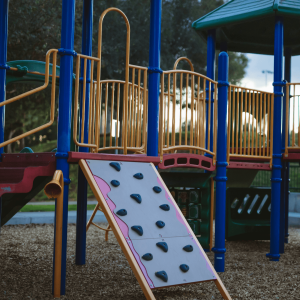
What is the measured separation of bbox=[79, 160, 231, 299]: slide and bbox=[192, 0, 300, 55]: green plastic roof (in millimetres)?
3717

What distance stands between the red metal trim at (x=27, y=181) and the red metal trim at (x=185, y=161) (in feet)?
4.66

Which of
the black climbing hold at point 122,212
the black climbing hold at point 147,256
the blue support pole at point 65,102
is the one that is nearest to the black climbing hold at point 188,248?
the black climbing hold at point 147,256

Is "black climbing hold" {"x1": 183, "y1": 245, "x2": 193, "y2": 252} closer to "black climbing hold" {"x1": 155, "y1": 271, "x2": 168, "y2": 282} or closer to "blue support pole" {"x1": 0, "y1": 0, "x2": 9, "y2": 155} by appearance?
"black climbing hold" {"x1": 155, "y1": 271, "x2": 168, "y2": 282}

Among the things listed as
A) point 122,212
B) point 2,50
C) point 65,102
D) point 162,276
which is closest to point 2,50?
point 2,50

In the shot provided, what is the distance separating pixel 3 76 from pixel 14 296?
9.58ft

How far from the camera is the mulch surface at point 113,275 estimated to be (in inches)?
152

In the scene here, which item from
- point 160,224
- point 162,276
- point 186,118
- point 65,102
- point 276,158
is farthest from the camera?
point 276,158

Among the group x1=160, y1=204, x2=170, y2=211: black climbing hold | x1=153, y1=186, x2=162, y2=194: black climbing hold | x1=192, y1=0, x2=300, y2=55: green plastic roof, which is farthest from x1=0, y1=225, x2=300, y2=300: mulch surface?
x1=192, y1=0, x2=300, y2=55: green plastic roof

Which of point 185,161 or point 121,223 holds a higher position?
point 185,161

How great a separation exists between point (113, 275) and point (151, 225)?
1.45m

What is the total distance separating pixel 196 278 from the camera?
334 cm

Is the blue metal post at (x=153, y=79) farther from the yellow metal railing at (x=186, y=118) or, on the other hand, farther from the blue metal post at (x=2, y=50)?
the blue metal post at (x=2, y=50)

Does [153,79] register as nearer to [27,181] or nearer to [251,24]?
[27,181]

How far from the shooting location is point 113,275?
466 cm
